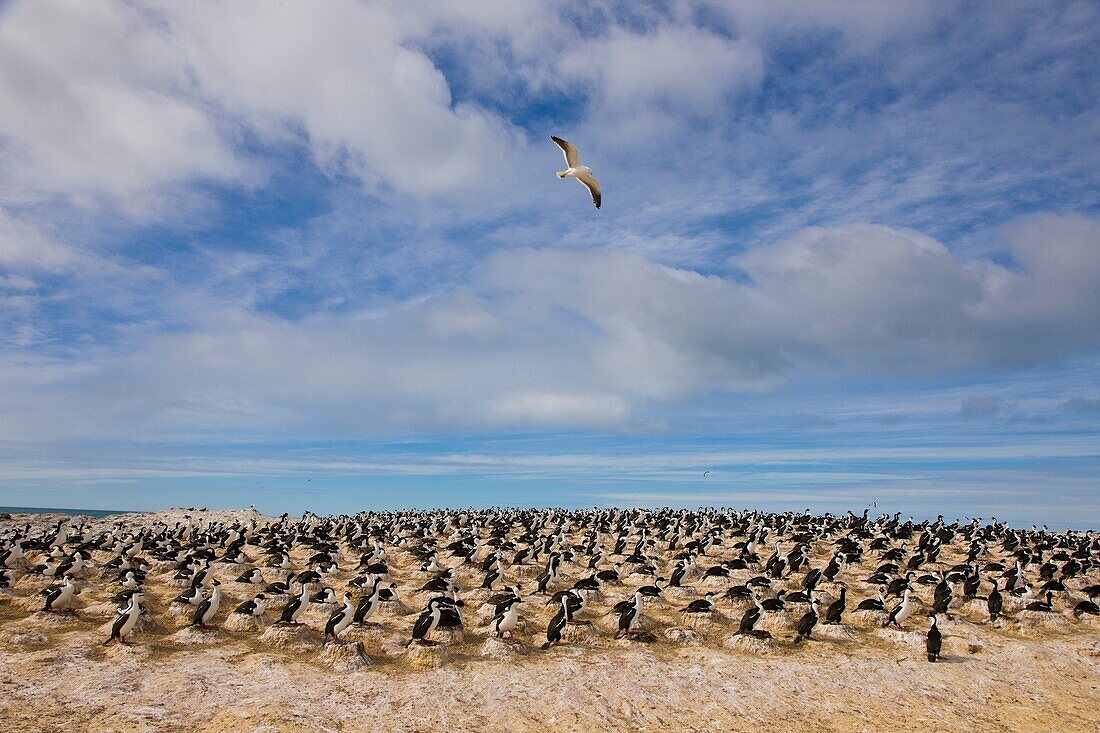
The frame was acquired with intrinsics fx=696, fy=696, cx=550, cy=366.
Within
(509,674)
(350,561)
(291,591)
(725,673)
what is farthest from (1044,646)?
(350,561)

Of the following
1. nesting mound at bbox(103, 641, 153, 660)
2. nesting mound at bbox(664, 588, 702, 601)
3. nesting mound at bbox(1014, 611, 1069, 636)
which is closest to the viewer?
nesting mound at bbox(103, 641, 153, 660)

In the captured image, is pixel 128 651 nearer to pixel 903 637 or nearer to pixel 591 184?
pixel 591 184

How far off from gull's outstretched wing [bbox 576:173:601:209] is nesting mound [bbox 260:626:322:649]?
15.8 metres

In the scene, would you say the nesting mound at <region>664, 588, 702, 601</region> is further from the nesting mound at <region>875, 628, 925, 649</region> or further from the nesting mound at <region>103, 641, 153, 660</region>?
the nesting mound at <region>103, 641, 153, 660</region>

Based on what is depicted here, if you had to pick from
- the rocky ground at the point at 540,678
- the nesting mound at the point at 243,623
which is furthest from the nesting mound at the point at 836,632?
the nesting mound at the point at 243,623

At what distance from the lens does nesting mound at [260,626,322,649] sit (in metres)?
21.2

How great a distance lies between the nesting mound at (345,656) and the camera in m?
19.6

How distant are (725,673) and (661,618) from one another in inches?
207

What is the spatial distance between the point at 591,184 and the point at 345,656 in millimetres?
15309

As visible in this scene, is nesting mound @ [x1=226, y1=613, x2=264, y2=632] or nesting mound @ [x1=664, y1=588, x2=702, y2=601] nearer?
nesting mound @ [x1=226, y1=613, x2=264, y2=632]

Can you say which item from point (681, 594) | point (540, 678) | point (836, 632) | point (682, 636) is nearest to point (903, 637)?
point (836, 632)

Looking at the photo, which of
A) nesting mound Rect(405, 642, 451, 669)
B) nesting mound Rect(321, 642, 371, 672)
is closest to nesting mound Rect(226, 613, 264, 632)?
nesting mound Rect(321, 642, 371, 672)

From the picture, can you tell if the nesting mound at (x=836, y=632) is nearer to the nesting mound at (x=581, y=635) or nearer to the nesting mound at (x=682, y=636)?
the nesting mound at (x=682, y=636)

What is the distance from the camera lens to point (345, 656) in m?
20.0
